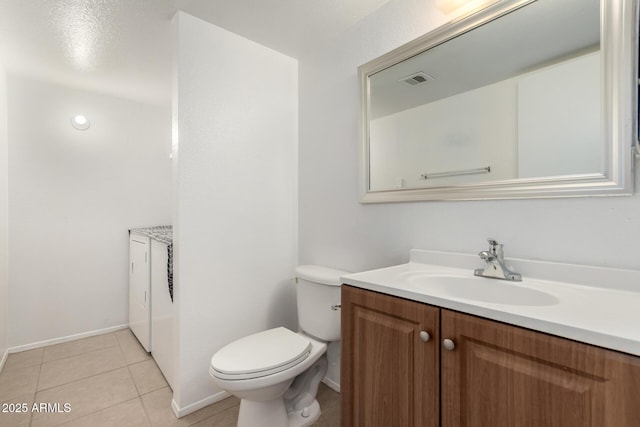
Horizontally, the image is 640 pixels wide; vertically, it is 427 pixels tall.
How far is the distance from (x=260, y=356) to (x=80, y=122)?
259cm

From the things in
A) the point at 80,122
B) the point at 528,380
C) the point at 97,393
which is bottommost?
the point at 97,393

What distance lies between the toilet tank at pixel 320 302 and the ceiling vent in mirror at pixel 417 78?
1056 mm

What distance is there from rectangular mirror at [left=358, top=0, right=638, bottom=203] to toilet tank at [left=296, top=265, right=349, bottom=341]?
49 centimetres

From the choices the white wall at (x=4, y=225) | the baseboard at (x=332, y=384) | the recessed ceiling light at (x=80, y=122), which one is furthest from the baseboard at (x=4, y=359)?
the baseboard at (x=332, y=384)

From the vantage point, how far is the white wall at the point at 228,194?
63.1 inches

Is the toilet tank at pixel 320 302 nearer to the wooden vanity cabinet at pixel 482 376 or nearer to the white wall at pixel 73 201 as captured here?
the wooden vanity cabinet at pixel 482 376

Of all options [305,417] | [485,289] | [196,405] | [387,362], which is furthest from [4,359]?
[485,289]

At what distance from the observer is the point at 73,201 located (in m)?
2.54

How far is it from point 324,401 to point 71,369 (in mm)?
1769

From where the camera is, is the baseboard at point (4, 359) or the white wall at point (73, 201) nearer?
the baseboard at point (4, 359)

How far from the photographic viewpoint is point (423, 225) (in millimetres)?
1375

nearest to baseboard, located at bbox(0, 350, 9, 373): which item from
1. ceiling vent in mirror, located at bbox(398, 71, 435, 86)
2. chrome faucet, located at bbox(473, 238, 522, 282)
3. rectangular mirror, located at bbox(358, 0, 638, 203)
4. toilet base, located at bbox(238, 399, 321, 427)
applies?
toilet base, located at bbox(238, 399, 321, 427)

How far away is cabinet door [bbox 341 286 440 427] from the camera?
83 centimetres

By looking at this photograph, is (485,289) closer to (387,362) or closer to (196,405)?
(387,362)
